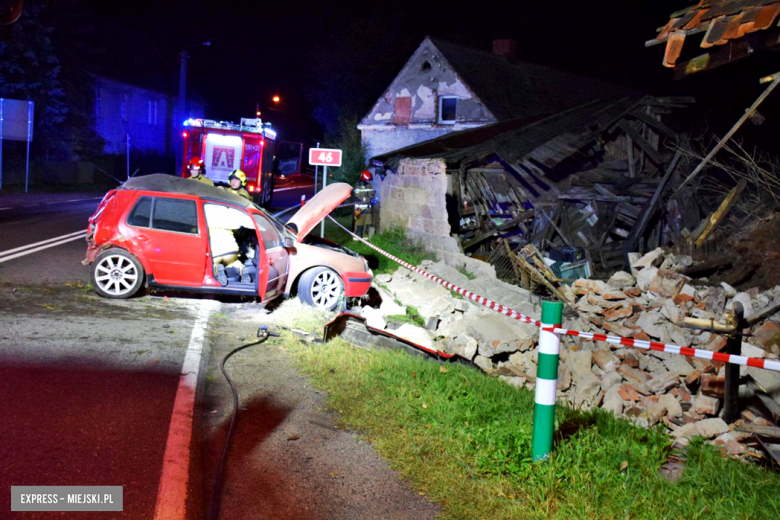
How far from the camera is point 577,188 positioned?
49.5ft

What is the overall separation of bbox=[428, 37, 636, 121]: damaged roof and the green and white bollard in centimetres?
2544

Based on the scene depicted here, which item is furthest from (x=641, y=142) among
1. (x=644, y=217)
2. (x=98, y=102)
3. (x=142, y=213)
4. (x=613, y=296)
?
(x=98, y=102)

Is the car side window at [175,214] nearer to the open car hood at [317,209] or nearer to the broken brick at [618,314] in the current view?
the open car hood at [317,209]

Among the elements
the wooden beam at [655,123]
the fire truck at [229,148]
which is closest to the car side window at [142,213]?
the fire truck at [229,148]

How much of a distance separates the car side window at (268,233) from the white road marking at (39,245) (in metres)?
5.07

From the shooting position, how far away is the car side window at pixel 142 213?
30.4 ft

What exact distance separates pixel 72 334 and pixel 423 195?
34.6 ft

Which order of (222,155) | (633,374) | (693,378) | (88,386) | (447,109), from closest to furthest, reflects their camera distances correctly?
1. (88,386)
2. (693,378)
3. (633,374)
4. (222,155)
5. (447,109)

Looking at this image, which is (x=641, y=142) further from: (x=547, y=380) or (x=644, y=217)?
(x=547, y=380)

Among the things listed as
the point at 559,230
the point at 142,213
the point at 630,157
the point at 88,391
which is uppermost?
the point at 630,157

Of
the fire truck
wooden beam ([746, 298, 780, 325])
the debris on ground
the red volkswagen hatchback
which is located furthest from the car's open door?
the fire truck

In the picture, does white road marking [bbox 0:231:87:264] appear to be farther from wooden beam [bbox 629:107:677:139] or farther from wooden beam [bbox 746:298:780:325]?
wooden beam [bbox 629:107:677:139]

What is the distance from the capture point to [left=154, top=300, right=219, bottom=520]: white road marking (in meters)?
3.84

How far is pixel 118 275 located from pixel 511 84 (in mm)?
A: 26205
